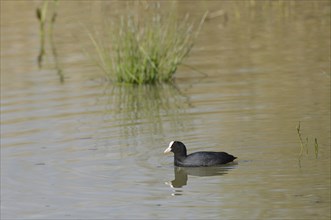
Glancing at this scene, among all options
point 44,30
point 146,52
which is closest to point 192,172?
point 146,52

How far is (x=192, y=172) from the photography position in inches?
423

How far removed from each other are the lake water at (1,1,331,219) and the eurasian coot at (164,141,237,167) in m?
0.10

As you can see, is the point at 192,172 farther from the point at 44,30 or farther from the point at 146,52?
the point at 44,30

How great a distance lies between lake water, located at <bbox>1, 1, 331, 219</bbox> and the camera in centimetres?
944

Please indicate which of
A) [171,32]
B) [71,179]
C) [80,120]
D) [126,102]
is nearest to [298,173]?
[71,179]

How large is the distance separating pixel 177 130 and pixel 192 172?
1.65 meters

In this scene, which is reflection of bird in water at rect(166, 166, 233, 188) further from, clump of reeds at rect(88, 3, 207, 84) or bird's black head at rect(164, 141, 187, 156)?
clump of reeds at rect(88, 3, 207, 84)

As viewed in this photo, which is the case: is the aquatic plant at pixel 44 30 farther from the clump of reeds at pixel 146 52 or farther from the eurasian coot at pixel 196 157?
the eurasian coot at pixel 196 157

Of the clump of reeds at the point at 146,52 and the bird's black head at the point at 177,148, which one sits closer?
the bird's black head at the point at 177,148

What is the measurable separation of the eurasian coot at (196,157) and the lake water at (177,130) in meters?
0.10

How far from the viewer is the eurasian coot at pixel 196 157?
34.3 feet

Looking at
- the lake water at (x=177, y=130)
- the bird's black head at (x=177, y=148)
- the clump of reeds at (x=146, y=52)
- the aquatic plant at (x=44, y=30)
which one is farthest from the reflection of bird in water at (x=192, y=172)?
the aquatic plant at (x=44, y=30)

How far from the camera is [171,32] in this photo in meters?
15.5

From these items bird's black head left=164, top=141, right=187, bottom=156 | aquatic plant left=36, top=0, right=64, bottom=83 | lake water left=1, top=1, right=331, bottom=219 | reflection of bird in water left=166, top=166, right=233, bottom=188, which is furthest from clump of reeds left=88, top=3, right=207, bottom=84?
reflection of bird in water left=166, top=166, right=233, bottom=188
